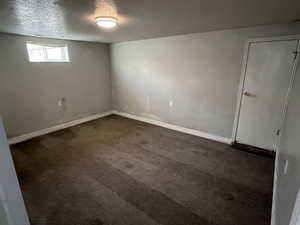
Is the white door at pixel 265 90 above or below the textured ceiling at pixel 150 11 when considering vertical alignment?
below

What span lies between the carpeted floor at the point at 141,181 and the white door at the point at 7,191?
1021mm

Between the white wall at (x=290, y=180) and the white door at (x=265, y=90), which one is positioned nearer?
the white wall at (x=290, y=180)

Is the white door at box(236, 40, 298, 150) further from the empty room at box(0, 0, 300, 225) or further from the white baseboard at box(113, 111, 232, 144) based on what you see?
the white baseboard at box(113, 111, 232, 144)

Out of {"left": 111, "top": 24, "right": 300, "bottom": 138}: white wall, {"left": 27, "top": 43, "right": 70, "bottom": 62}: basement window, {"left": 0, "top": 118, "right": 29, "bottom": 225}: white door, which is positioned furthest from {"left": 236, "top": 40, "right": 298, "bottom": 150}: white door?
{"left": 27, "top": 43, "right": 70, "bottom": 62}: basement window

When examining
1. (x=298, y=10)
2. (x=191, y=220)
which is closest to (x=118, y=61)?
(x=298, y=10)

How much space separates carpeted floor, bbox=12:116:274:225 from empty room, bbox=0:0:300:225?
17mm

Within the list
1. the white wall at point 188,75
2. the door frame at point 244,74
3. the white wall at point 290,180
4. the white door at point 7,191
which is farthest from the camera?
the white wall at point 188,75

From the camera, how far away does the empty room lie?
169cm

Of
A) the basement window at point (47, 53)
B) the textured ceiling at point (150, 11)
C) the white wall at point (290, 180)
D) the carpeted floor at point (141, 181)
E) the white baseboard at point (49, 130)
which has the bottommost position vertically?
the carpeted floor at point (141, 181)

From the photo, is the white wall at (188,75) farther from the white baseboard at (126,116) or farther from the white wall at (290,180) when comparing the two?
the white wall at (290,180)

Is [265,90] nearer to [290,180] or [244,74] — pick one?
[244,74]

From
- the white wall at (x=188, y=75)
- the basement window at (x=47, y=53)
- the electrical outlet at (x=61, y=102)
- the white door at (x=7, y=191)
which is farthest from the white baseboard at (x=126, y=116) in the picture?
the white door at (x=7, y=191)

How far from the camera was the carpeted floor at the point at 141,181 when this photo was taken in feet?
5.64

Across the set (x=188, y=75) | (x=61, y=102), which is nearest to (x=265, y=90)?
(x=188, y=75)
